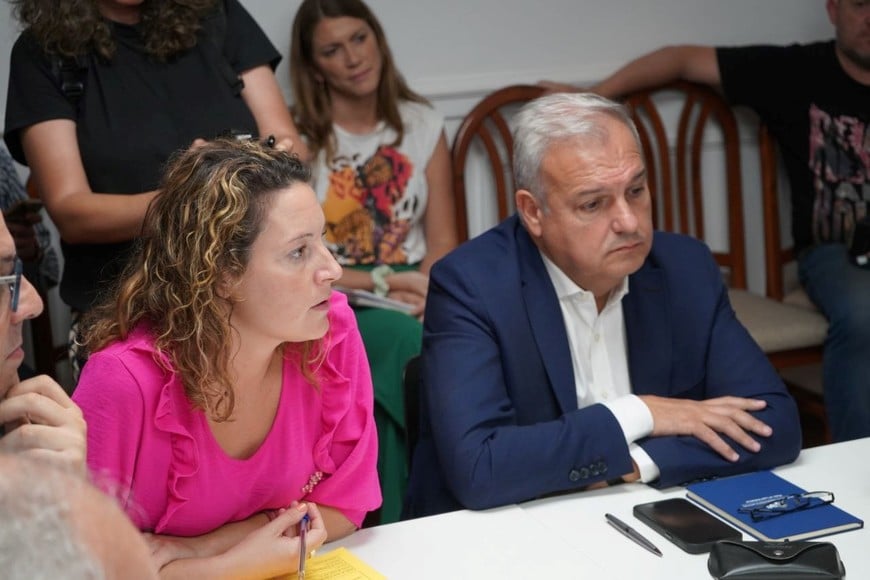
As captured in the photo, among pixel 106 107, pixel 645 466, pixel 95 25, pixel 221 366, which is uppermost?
pixel 95 25

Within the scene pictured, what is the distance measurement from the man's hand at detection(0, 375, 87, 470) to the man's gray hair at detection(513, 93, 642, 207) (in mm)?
1093

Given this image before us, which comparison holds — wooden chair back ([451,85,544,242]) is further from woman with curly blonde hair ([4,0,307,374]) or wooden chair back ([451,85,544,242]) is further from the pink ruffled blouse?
the pink ruffled blouse

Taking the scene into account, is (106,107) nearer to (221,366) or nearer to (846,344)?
(221,366)

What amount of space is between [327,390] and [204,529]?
0.98ft

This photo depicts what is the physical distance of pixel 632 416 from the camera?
2.08 meters

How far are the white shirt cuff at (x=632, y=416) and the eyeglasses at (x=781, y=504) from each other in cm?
28

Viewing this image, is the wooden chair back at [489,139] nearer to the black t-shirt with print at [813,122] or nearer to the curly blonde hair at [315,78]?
the curly blonde hair at [315,78]

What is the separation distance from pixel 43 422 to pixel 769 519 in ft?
3.51

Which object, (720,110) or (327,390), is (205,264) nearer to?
(327,390)

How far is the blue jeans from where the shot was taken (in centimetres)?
317

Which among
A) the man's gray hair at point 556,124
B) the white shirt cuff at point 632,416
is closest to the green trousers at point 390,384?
the man's gray hair at point 556,124

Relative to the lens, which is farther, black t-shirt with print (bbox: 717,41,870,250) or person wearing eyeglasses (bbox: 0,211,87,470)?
black t-shirt with print (bbox: 717,41,870,250)

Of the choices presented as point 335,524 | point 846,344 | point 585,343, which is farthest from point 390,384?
point 846,344

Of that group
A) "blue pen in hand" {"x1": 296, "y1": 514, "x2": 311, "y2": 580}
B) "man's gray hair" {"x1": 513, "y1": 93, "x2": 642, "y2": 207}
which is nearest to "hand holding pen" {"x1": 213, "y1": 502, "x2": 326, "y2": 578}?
"blue pen in hand" {"x1": 296, "y1": 514, "x2": 311, "y2": 580}
